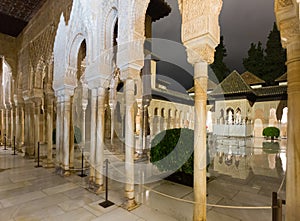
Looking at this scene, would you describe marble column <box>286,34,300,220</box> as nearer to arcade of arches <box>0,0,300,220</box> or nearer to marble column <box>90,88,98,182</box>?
arcade of arches <box>0,0,300,220</box>

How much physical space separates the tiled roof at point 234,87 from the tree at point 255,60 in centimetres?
1075

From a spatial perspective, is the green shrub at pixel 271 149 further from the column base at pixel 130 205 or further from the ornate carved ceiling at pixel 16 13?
the ornate carved ceiling at pixel 16 13

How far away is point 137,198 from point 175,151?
1660mm

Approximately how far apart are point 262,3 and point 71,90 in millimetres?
29712

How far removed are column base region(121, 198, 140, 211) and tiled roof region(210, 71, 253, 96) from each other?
19.1 meters

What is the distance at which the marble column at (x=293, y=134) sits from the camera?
7.02 feet

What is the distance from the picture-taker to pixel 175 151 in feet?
16.9

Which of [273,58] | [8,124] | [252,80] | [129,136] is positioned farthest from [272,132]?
[8,124]

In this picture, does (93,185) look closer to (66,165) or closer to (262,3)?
(66,165)

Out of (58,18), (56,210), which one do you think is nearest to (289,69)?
(56,210)

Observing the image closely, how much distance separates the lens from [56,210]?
3.54 m

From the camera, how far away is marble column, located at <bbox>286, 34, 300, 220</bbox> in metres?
2.14

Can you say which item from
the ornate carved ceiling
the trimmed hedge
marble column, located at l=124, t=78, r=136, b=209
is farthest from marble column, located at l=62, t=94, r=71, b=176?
the ornate carved ceiling

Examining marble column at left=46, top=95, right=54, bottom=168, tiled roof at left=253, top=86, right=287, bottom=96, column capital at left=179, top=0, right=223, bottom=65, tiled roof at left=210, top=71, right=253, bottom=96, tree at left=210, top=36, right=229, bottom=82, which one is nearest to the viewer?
column capital at left=179, top=0, right=223, bottom=65
